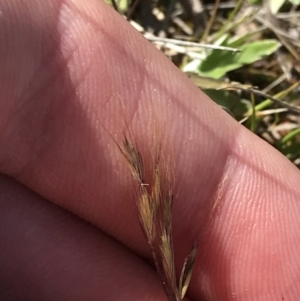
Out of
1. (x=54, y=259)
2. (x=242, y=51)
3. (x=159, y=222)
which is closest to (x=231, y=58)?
(x=242, y=51)

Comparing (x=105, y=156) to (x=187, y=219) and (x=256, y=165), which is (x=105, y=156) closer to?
(x=187, y=219)

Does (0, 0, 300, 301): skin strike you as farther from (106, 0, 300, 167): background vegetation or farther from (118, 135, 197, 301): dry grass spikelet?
(106, 0, 300, 167): background vegetation

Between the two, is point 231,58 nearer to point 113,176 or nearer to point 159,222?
point 113,176

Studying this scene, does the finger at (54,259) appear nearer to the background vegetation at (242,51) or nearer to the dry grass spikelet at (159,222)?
the dry grass spikelet at (159,222)

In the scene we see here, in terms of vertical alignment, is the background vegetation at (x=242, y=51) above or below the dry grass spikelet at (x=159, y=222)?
above

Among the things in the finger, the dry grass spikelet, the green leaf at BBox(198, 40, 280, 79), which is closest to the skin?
the finger

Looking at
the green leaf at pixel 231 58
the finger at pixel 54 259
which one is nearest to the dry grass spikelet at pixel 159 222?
the finger at pixel 54 259

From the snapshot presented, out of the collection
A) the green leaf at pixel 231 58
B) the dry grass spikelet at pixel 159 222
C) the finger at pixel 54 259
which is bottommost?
the finger at pixel 54 259
